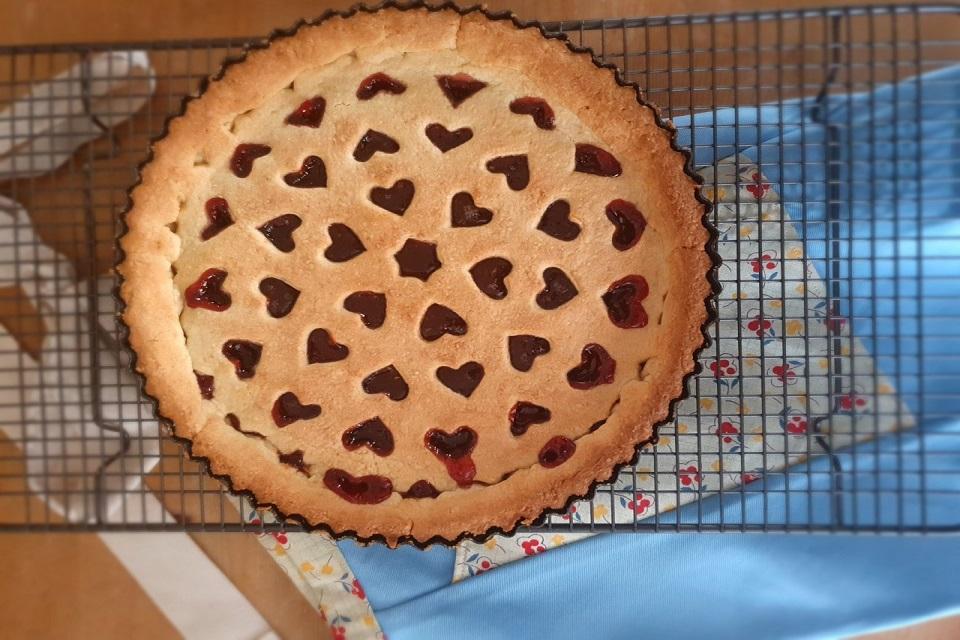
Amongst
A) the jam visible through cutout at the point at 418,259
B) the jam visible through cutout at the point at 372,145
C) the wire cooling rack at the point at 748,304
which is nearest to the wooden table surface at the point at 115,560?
the wire cooling rack at the point at 748,304

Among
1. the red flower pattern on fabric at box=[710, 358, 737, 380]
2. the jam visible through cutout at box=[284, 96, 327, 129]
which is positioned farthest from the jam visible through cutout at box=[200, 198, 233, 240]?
the red flower pattern on fabric at box=[710, 358, 737, 380]

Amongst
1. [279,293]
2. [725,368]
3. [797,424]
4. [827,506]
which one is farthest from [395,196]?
[827,506]

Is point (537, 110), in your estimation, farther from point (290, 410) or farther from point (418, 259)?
A: point (290, 410)

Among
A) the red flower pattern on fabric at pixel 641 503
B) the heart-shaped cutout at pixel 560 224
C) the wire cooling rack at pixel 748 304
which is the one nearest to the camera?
the heart-shaped cutout at pixel 560 224

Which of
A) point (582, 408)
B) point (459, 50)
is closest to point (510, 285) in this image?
point (582, 408)

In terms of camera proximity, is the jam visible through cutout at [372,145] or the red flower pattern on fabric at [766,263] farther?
the red flower pattern on fabric at [766,263]

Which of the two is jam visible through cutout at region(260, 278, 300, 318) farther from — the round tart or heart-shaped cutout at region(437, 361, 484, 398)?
heart-shaped cutout at region(437, 361, 484, 398)

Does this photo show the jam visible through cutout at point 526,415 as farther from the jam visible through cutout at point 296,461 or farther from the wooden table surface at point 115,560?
the wooden table surface at point 115,560
